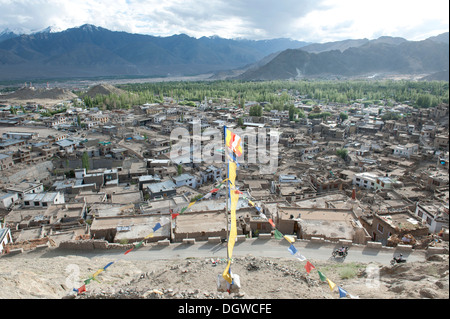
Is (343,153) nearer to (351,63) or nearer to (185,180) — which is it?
(185,180)

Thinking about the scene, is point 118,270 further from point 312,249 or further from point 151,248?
point 312,249

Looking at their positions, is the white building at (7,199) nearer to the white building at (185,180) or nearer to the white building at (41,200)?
the white building at (41,200)

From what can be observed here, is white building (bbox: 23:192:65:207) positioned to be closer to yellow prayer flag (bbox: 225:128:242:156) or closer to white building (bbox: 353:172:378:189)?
yellow prayer flag (bbox: 225:128:242:156)

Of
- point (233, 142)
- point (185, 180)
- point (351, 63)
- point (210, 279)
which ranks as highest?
point (351, 63)

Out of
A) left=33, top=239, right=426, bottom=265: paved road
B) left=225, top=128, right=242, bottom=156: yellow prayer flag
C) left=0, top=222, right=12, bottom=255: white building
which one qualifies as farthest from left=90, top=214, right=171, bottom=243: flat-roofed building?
left=225, top=128, right=242, bottom=156: yellow prayer flag

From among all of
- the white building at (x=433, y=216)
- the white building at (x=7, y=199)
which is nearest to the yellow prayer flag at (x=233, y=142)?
the white building at (x=433, y=216)

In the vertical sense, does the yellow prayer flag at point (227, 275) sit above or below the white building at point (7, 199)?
above

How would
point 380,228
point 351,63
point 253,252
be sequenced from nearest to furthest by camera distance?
point 253,252 → point 380,228 → point 351,63

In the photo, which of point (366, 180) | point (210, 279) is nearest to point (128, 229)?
point (210, 279)

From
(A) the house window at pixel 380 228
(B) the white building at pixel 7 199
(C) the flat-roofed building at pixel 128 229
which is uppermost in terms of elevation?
(A) the house window at pixel 380 228
